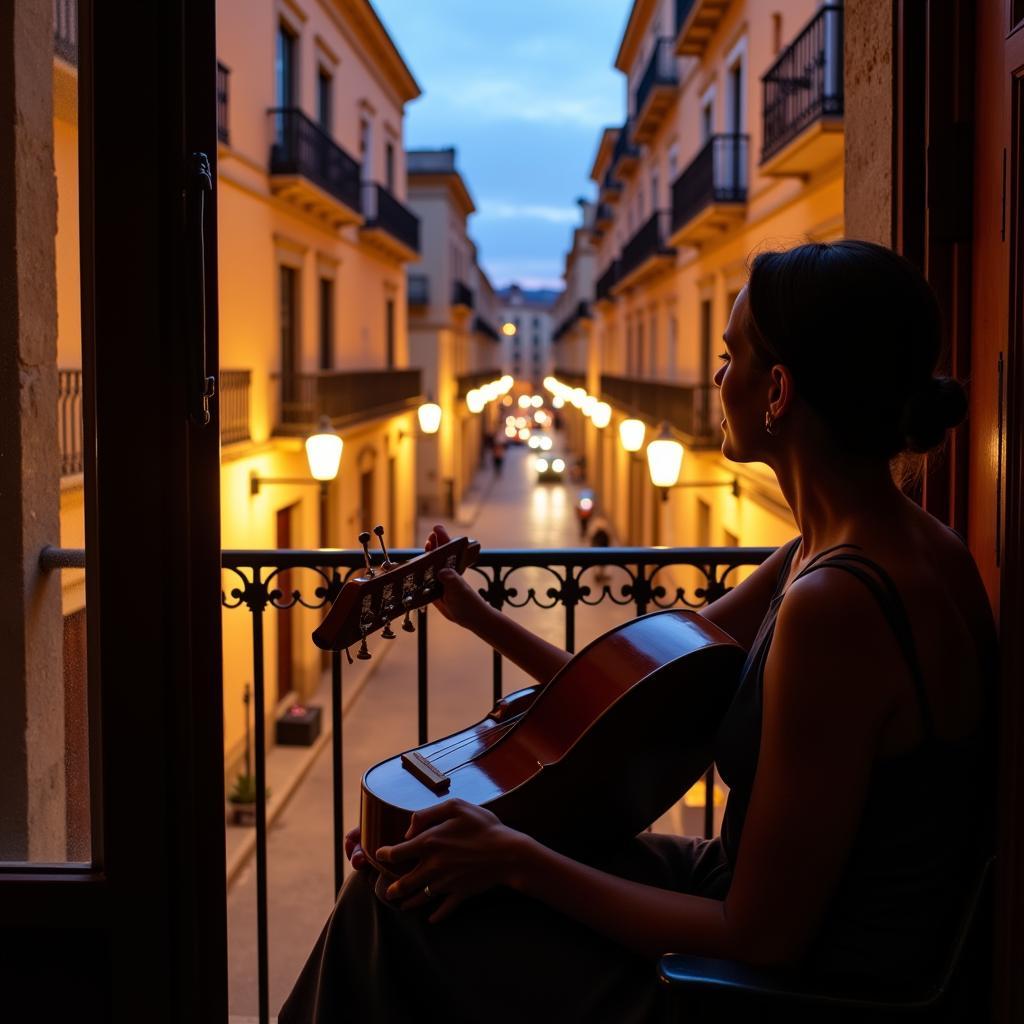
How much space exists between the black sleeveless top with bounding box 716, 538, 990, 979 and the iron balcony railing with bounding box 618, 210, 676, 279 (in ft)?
53.6

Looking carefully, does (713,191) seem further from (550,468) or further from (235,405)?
(550,468)

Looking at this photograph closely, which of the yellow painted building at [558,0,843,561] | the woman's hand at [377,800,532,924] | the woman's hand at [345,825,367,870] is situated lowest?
the woman's hand at [345,825,367,870]

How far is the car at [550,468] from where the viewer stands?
35781 mm

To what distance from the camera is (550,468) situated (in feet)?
118

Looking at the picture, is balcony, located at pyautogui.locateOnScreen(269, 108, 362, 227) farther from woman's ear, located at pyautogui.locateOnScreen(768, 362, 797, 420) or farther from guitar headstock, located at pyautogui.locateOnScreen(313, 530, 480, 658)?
woman's ear, located at pyautogui.locateOnScreen(768, 362, 797, 420)

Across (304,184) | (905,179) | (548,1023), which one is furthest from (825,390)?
(304,184)

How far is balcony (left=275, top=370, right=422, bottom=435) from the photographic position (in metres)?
12.9

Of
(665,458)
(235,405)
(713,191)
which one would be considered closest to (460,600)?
(665,458)

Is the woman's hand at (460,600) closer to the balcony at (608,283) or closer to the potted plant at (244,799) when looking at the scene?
the potted plant at (244,799)

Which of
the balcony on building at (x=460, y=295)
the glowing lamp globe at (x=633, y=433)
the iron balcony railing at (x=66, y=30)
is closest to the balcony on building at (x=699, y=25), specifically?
the glowing lamp globe at (x=633, y=433)

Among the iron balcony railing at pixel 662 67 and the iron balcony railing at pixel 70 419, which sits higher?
the iron balcony railing at pixel 662 67

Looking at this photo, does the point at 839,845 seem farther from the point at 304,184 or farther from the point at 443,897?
the point at 304,184

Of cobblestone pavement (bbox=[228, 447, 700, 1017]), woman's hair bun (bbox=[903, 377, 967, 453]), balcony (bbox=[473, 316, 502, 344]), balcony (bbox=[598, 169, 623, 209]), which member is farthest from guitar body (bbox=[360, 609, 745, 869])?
balcony (bbox=[473, 316, 502, 344])

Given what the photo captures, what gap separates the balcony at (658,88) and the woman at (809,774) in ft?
56.2
